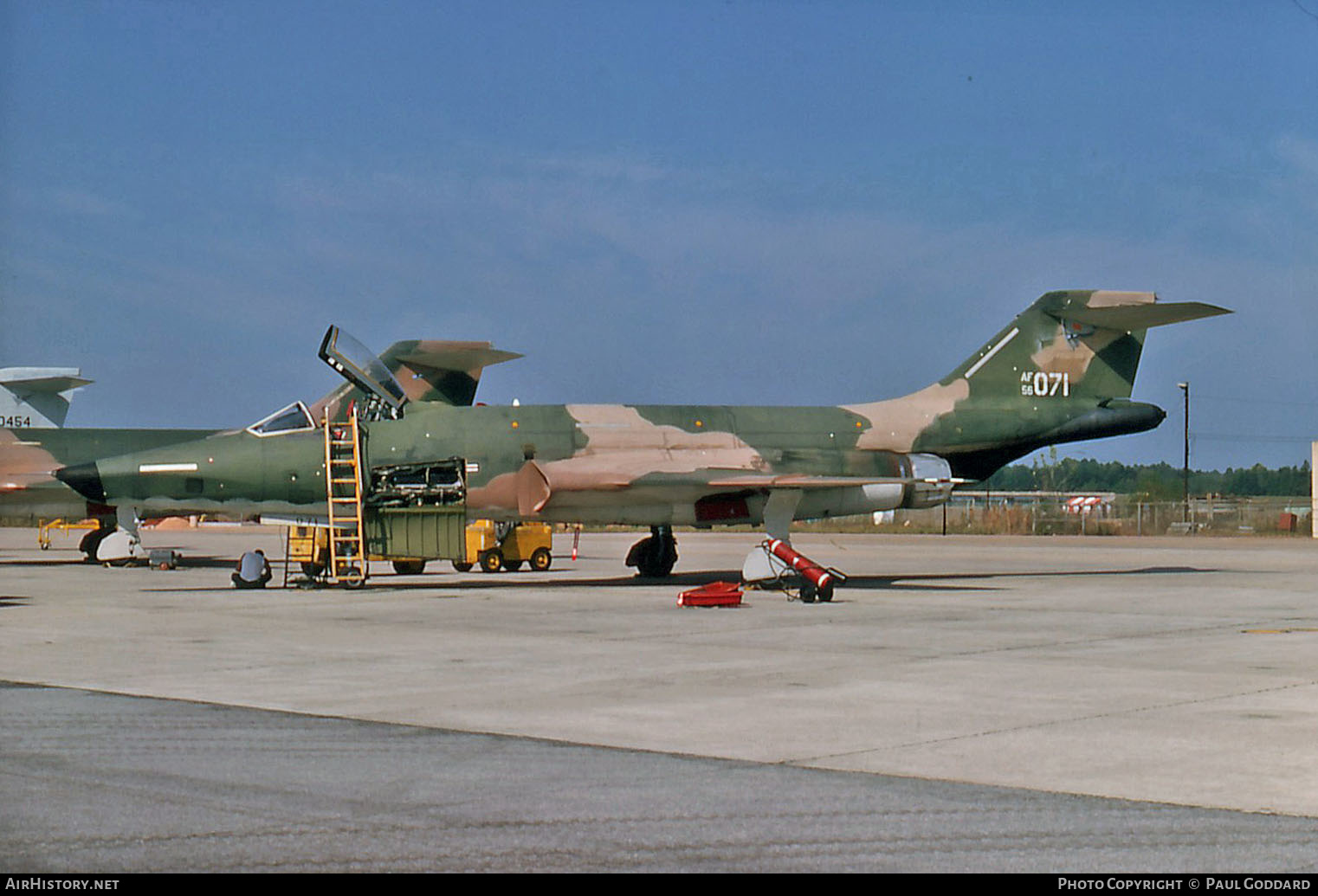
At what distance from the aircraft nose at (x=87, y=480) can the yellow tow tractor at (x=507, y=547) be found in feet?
26.0

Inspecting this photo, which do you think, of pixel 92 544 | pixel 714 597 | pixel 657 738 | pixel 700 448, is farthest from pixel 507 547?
pixel 657 738

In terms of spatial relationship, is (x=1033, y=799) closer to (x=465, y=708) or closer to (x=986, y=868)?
(x=986, y=868)

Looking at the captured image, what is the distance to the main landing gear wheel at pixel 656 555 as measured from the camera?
26266 millimetres

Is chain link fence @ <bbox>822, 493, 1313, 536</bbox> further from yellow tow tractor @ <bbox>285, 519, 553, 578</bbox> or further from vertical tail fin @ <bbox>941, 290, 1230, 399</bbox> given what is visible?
yellow tow tractor @ <bbox>285, 519, 553, 578</bbox>

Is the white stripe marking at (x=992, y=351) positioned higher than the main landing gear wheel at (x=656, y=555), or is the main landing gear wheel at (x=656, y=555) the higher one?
the white stripe marking at (x=992, y=351)

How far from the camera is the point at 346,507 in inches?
878

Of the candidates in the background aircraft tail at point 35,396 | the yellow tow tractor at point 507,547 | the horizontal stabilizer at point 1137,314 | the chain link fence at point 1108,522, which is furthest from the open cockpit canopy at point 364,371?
the chain link fence at point 1108,522

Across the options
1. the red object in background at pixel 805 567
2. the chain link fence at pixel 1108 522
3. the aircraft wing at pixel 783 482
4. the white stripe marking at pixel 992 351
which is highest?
the white stripe marking at pixel 992 351

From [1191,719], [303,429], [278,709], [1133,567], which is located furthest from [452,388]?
[1191,719]

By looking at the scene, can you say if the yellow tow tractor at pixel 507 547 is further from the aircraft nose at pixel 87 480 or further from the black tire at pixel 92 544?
the black tire at pixel 92 544

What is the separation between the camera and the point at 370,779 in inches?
287

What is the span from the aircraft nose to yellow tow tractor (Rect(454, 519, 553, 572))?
7.93 m

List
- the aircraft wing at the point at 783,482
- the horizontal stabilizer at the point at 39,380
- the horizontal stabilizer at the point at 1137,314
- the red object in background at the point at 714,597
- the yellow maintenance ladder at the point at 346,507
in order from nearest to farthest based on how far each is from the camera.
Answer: the red object in background at the point at 714,597, the yellow maintenance ladder at the point at 346,507, the aircraft wing at the point at 783,482, the horizontal stabilizer at the point at 1137,314, the horizontal stabilizer at the point at 39,380

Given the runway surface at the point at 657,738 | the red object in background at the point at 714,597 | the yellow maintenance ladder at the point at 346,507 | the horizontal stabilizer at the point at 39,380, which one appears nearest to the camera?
the runway surface at the point at 657,738
